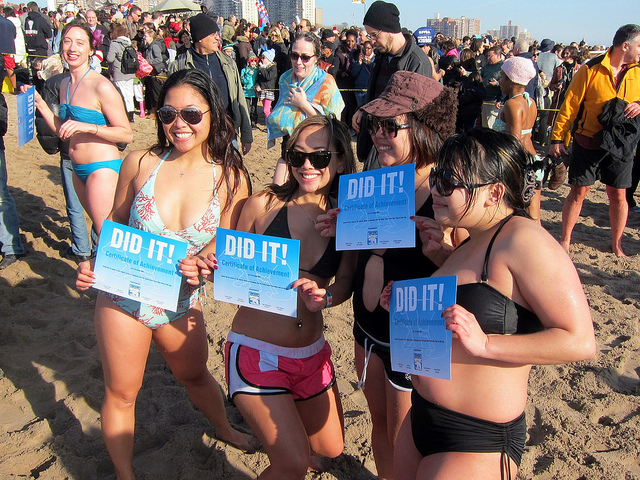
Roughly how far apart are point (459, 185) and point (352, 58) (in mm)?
11328

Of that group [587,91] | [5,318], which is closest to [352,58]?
[587,91]

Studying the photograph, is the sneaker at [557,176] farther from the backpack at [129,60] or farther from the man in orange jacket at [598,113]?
the backpack at [129,60]

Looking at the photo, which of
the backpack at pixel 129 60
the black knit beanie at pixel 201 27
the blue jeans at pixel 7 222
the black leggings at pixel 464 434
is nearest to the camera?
the black leggings at pixel 464 434

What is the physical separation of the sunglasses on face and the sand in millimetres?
1776

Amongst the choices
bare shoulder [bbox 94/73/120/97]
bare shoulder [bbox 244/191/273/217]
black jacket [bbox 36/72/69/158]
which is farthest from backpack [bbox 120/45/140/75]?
bare shoulder [bbox 244/191/273/217]

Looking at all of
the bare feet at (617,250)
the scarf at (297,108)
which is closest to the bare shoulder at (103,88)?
the scarf at (297,108)

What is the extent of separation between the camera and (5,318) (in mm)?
4281

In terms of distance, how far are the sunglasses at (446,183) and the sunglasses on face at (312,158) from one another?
2.08 feet

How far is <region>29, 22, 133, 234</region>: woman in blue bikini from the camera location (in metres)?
4.00

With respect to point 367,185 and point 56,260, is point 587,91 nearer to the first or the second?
point 367,185

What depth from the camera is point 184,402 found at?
343 cm

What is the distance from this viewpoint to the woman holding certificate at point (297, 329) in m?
2.19

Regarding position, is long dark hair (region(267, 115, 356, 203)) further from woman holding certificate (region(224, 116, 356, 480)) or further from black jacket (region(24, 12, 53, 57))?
black jacket (region(24, 12, 53, 57))

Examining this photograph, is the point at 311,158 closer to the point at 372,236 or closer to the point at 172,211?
the point at 372,236
